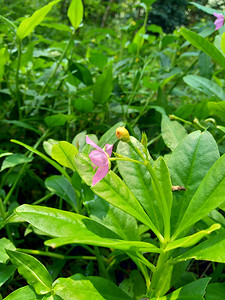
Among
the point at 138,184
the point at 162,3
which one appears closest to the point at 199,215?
the point at 138,184

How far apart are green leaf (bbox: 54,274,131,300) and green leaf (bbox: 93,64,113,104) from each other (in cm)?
72

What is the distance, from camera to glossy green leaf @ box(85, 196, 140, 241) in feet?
2.01

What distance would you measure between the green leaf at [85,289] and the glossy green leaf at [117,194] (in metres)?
0.15

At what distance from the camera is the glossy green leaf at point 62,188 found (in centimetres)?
79

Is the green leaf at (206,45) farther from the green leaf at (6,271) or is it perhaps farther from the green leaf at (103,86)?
the green leaf at (6,271)

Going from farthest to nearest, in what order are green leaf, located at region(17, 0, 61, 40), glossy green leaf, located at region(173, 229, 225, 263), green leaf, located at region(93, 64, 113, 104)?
green leaf, located at region(93, 64, 113, 104) < green leaf, located at region(17, 0, 61, 40) < glossy green leaf, located at region(173, 229, 225, 263)

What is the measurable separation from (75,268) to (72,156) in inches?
14.1

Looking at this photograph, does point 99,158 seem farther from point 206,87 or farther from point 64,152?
point 206,87

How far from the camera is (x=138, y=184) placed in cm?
63

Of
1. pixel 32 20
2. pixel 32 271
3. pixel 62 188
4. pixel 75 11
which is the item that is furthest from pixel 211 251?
pixel 75 11

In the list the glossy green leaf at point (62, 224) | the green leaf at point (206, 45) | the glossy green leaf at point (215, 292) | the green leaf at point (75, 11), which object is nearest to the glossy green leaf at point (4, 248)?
the glossy green leaf at point (62, 224)

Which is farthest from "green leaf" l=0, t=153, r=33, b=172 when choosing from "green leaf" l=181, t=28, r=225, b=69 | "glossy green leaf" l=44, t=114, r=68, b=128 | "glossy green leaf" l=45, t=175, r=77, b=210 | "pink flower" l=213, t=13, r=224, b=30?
"pink flower" l=213, t=13, r=224, b=30

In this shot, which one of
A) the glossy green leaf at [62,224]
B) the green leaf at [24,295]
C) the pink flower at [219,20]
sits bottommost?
the green leaf at [24,295]

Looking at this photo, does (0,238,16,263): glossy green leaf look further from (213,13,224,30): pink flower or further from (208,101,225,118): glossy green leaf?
(213,13,224,30): pink flower
